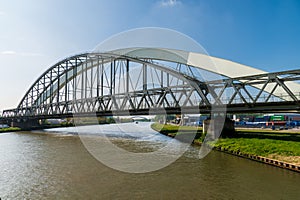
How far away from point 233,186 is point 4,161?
21104 millimetres

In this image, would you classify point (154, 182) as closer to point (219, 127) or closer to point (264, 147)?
point (264, 147)

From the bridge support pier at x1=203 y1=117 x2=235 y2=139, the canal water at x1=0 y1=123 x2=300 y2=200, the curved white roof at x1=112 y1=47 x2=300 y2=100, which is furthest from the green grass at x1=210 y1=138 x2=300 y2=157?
the curved white roof at x1=112 y1=47 x2=300 y2=100

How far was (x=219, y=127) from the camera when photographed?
108ft

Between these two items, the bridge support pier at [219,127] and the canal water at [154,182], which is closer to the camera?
the canal water at [154,182]

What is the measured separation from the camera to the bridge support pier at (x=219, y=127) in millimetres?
32625

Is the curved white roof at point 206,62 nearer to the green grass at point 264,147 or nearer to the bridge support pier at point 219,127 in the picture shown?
the bridge support pier at point 219,127

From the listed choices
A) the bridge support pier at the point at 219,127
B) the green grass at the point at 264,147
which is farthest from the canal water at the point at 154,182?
the bridge support pier at the point at 219,127

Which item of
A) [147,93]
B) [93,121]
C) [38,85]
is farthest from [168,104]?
[93,121]

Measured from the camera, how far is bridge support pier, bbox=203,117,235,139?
3262 cm

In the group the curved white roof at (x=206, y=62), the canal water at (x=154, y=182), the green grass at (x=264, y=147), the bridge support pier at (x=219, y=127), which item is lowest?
the canal water at (x=154, y=182)

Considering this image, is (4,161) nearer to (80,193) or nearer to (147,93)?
(80,193)

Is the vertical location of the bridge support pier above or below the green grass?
above

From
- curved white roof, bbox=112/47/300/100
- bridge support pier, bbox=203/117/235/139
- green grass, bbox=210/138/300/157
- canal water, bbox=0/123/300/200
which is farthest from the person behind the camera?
curved white roof, bbox=112/47/300/100

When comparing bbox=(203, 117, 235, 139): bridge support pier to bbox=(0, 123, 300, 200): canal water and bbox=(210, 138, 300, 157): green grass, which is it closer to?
bbox=(210, 138, 300, 157): green grass
